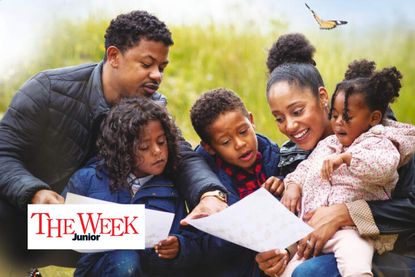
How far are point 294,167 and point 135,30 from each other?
2.18ft

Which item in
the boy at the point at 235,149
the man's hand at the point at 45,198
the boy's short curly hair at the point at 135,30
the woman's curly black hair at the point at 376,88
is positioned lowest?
the man's hand at the point at 45,198

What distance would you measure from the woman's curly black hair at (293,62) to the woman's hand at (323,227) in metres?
0.39

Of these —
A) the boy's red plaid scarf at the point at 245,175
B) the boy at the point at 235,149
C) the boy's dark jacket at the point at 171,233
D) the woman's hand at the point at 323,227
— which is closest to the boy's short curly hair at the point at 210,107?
the boy at the point at 235,149

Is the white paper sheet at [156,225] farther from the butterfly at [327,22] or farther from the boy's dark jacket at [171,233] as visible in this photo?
the butterfly at [327,22]

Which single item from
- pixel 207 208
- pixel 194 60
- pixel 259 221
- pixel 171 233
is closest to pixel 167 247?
pixel 171 233

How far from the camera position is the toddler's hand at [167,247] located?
2221 millimetres

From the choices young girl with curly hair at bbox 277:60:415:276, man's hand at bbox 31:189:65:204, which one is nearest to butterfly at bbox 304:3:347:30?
young girl with curly hair at bbox 277:60:415:276

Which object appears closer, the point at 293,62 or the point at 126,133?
the point at 126,133

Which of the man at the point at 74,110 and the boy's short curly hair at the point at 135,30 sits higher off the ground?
the boy's short curly hair at the point at 135,30

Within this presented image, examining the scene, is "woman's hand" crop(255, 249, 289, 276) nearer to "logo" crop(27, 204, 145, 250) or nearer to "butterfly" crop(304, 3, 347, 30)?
"logo" crop(27, 204, 145, 250)

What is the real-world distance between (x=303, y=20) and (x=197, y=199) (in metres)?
0.67

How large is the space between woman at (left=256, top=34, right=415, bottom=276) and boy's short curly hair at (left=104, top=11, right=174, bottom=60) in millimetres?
368

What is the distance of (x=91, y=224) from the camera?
227 cm

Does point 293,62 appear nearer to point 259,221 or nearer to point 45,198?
point 259,221
